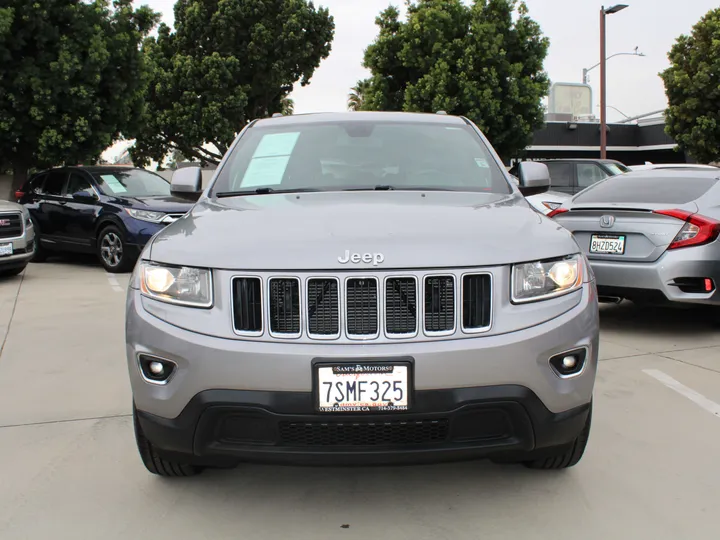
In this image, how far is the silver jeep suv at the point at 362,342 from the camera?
252cm

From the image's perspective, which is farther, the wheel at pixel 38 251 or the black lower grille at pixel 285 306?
the wheel at pixel 38 251

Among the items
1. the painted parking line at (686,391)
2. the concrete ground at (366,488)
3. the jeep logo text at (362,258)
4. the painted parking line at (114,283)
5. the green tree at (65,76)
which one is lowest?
the painted parking line at (114,283)

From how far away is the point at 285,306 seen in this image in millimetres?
2625

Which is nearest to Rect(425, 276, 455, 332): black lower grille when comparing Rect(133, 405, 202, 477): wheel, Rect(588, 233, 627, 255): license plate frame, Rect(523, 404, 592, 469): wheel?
Rect(523, 404, 592, 469): wheel

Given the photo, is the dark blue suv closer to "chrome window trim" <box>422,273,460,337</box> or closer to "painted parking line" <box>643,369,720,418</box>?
"painted parking line" <box>643,369,720,418</box>

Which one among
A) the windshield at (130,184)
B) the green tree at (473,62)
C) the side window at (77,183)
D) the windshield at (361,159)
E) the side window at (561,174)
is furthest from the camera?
the green tree at (473,62)

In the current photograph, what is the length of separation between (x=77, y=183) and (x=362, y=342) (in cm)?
1029

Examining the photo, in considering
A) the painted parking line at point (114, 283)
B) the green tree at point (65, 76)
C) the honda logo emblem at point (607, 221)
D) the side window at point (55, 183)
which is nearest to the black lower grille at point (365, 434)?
the honda logo emblem at point (607, 221)

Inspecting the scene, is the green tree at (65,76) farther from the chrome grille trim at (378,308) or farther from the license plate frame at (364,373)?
the license plate frame at (364,373)

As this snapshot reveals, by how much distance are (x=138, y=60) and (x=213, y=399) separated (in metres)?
14.7

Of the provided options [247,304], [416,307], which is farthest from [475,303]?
[247,304]

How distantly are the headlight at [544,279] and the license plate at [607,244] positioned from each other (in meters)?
3.67

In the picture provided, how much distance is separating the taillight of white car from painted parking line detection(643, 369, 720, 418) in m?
1.40

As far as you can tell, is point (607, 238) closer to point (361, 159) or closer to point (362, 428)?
point (361, 159)
